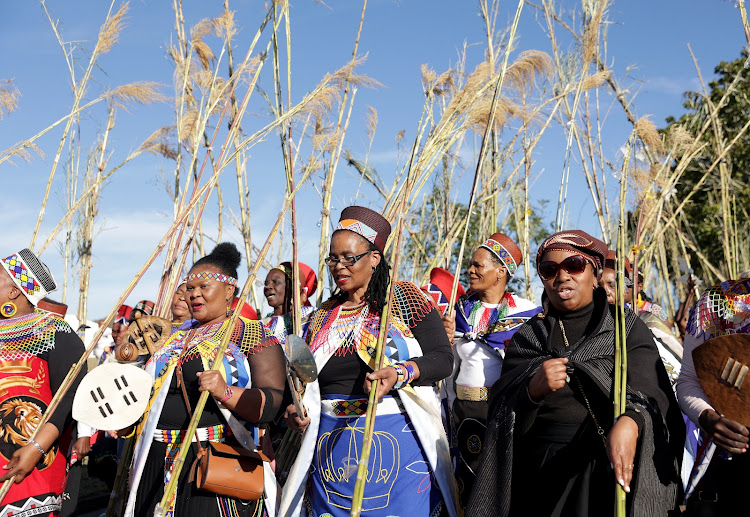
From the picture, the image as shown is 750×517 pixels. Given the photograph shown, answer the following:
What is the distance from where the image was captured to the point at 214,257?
3615 mm

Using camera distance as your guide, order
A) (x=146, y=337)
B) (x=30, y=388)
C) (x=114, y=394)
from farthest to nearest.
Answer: (x=146, y=337)
(x=30, y=388)
(x=114, y=394)

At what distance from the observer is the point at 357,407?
10.2 feet

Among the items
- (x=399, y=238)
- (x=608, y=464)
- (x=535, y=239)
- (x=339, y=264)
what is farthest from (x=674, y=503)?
(x=535, y=239)

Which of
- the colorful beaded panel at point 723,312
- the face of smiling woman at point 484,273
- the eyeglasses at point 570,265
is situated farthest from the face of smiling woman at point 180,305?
the colorful beaded panel at point 723,312

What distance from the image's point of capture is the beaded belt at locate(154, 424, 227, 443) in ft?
10.5

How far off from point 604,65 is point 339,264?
9.78 feet

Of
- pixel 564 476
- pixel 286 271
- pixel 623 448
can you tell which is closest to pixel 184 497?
pixel 564 476

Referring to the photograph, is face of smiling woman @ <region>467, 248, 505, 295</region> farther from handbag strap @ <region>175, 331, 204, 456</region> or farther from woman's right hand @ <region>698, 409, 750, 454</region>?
woman's right hand @ <region>698, 409, 750, 454</region>

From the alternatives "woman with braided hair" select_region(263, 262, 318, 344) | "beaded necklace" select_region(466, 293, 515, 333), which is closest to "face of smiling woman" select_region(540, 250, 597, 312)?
"beaded necklace" select_region(466, 293, 515, 333)

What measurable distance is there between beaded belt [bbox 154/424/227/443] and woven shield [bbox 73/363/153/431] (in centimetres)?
24

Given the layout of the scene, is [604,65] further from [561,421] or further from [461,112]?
[561,421]

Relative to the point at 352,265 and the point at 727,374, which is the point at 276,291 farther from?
the point at 727,374

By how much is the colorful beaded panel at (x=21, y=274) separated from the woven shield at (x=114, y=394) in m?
0.79

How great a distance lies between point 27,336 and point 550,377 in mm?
2360
